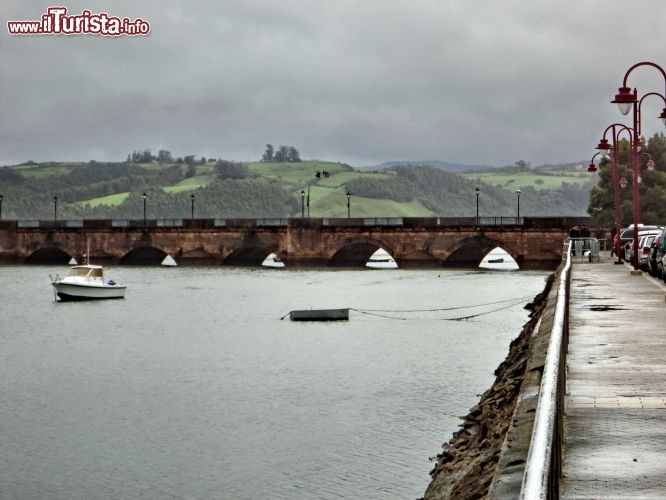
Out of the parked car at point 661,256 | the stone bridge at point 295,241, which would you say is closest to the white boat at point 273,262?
the stone bridge at point 295,241

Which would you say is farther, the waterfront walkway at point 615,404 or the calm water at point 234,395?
the calm water at point 234,395

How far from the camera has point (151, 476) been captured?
922 inches

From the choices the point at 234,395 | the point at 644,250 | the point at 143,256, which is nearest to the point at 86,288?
the point at 234,395

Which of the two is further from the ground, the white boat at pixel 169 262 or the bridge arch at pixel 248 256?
the bridge arch at pixel 248 256

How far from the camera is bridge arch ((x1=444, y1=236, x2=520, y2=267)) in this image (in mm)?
104062

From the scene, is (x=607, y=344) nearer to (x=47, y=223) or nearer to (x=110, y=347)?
(x=110, y=347)

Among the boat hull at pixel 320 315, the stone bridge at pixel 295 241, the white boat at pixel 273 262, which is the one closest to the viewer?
the boat hull at pixel 320 315

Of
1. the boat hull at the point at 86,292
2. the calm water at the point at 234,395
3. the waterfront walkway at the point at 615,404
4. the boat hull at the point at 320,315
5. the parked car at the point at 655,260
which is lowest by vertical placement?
the calm water at the point at 234,395

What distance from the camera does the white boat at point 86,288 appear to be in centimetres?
7462

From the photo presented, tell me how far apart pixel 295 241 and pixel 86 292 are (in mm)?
37101

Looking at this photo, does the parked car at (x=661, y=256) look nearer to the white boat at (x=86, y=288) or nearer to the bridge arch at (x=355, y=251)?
the white boat at (x=86, y=288)

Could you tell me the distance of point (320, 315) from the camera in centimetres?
6012

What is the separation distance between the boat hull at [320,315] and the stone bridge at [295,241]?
4584 cm

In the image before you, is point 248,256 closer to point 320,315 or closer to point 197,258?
point 197,258
